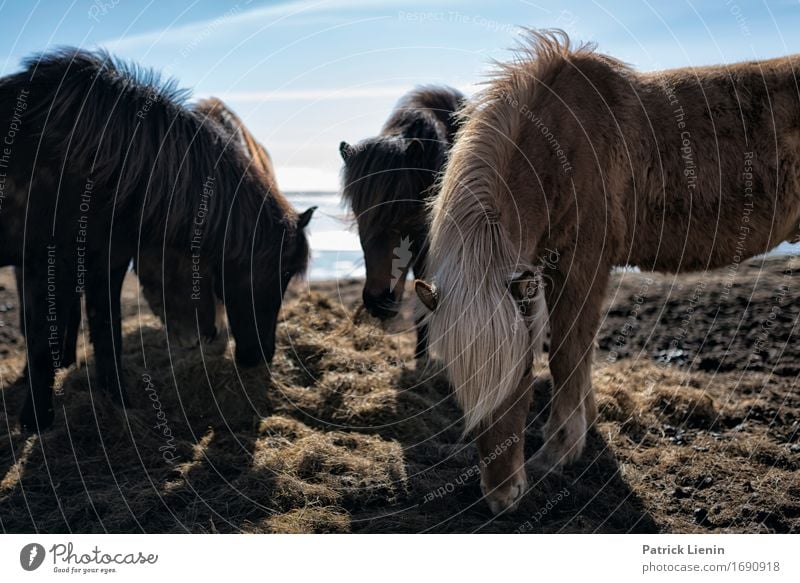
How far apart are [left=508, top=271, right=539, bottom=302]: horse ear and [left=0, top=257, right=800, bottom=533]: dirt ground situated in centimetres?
147

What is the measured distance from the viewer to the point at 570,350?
5641mm

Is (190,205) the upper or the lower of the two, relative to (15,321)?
upper

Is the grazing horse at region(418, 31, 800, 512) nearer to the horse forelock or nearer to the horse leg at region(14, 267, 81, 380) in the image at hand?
the horse forelock

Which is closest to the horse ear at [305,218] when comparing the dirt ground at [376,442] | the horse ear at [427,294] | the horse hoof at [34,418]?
the dirt ground at [376,442]

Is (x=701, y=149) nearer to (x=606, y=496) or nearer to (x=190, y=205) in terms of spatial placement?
(x=606, y=496)

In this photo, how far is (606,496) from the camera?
A: 530 cm

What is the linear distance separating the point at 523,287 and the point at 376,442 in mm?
2248

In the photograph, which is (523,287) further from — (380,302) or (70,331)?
(70,331)

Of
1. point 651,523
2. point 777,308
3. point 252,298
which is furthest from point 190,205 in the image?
point 777,308

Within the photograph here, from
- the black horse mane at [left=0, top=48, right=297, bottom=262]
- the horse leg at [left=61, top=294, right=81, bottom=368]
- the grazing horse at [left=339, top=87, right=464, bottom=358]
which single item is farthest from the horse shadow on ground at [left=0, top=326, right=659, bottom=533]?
the black horse mane at [left=0, top=48, right=297, bottom=262]

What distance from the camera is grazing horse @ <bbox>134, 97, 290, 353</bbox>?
270 inches

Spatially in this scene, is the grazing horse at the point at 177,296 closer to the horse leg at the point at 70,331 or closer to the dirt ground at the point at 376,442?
A: the horse leg at the point at 70,331
